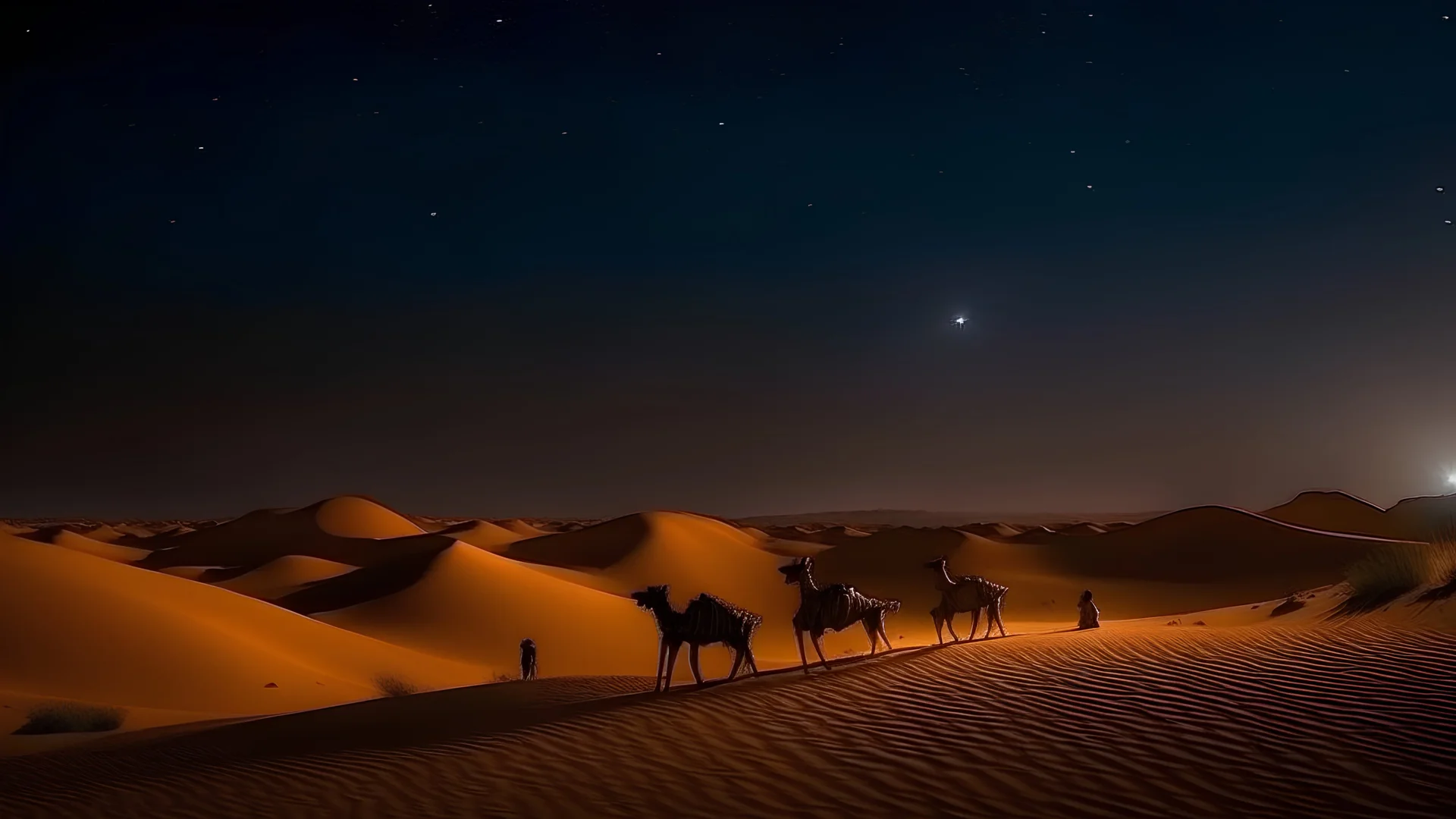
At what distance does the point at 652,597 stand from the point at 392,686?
17327mm

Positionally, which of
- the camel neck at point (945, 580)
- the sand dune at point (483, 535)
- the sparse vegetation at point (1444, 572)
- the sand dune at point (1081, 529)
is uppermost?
the sand dune at point (483, 535)

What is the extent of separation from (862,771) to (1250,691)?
4.38m

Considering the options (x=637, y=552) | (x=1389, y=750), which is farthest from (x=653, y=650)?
(x=1389, y=750)

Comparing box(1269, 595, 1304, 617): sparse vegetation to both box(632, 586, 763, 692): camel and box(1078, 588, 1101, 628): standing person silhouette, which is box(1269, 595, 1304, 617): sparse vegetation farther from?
box(632, 586, 763, 692): camel

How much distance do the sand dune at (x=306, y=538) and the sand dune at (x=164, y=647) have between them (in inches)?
1445

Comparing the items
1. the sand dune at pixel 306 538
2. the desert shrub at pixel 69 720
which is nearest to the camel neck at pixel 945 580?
the desert shrub at pixel 69 720

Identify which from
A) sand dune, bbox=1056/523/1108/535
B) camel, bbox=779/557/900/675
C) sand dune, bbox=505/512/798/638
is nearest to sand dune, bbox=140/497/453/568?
sand dune, bbox=505/512/798/638

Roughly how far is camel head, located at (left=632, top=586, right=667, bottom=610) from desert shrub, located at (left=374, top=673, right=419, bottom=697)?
52.2 ft

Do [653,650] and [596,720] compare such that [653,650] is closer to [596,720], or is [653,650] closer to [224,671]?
[224,671]

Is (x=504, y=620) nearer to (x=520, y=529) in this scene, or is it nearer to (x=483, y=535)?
(x=483, y=535)

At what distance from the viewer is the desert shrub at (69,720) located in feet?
51.5

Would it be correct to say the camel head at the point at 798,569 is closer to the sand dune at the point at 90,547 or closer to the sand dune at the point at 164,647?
the sand dune at the point at 164,647

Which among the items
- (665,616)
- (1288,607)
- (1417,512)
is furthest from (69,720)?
(1417,512)

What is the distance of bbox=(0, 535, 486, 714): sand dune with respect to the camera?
Answer: 2184 centimetres
